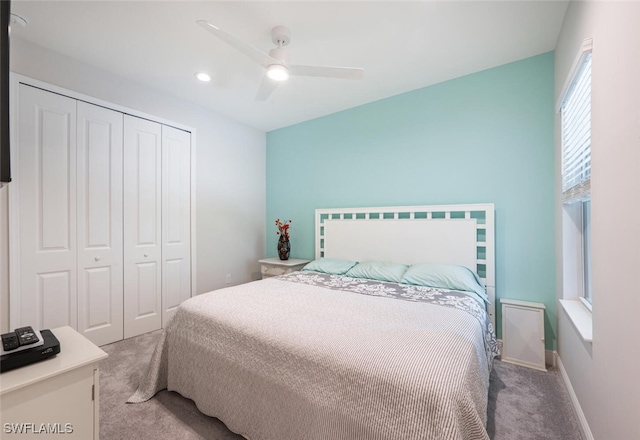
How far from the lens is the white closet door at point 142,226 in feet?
9.30

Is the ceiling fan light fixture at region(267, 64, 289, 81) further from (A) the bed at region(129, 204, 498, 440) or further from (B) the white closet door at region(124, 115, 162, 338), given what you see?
(B) the white closet door at region(124, 115, 162, 338)

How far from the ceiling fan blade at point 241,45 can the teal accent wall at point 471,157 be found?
1.73 metres

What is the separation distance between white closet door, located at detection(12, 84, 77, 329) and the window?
12.6 feet

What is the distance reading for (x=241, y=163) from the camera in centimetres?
399

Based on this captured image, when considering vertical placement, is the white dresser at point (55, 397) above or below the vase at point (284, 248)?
below

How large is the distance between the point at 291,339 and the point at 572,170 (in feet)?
7.05

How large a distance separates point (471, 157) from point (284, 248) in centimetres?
249

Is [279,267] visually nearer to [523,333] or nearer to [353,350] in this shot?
[353,350]

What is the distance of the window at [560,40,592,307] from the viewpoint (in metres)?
1.59

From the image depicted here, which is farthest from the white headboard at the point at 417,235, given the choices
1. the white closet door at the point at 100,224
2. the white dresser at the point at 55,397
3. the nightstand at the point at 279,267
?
the white dresser at the point at 55,397

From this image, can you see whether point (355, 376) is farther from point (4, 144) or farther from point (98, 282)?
point (98, 282)

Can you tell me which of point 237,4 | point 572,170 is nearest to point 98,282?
point 237,4

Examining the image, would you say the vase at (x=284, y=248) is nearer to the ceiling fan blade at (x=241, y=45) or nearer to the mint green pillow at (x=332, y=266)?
the mint green pillow at (x=332, y=266)

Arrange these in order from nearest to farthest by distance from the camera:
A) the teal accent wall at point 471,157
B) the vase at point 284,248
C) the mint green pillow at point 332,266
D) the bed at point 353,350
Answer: the bed at point 353,350 < the teal accent wall at point 471,157 < the mint green pillow at point 332,266 < the vase at point 284,248
